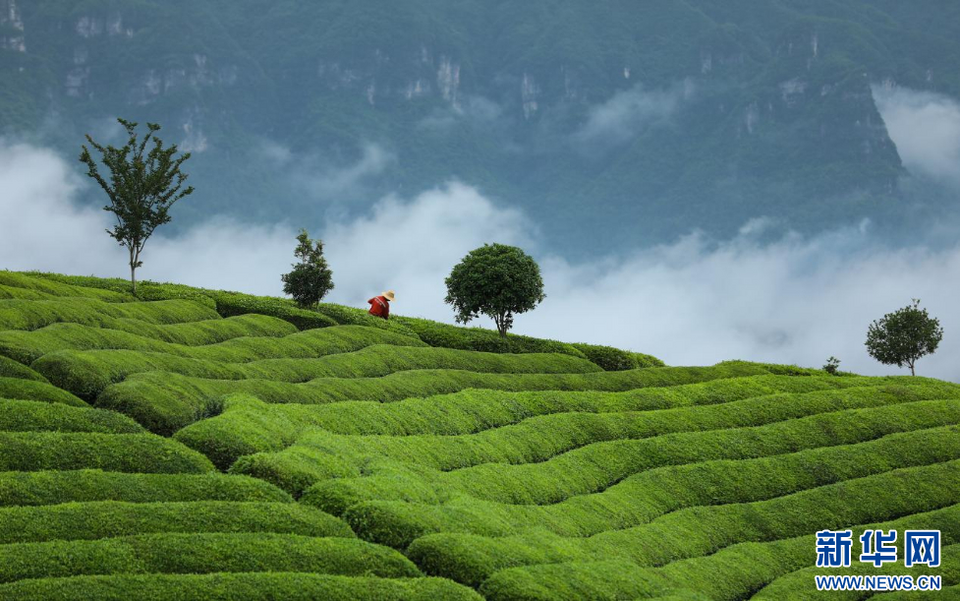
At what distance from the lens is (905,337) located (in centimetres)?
7181

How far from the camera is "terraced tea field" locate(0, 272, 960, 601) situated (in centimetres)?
2386

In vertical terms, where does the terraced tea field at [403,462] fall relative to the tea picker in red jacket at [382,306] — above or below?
below

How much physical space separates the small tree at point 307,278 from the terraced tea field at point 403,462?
6.29 feet

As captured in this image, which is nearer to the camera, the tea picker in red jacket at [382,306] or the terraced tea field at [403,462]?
the terraced tea field at [403,462]

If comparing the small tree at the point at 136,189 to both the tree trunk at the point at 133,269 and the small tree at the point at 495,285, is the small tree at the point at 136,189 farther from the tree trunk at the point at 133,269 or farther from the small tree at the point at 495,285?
the small tree at the point at 495,285

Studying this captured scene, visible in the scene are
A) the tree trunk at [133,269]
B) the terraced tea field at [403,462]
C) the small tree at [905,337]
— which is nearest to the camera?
the terraced tea field at [403,462]

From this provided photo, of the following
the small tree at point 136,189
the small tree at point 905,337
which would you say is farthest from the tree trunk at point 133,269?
the small tree at point 905,337

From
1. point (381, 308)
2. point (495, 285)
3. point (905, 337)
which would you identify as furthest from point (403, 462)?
point (905, 337)

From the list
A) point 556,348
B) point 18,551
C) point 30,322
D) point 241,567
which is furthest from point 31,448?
point 556,348

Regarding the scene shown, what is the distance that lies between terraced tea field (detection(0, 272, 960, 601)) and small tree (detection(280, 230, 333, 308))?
1.92 m

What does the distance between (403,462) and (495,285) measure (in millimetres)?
27216

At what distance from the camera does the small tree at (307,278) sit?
61.2m

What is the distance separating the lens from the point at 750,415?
161 ft

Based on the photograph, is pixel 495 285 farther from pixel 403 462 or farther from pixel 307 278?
pixel 403 462
